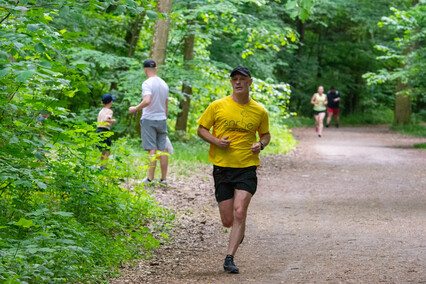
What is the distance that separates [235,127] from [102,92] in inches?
586

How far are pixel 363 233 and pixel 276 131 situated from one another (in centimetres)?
1486

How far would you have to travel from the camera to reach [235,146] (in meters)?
6.89

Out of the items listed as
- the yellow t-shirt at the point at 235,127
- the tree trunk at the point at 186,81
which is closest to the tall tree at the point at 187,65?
the tree trunk at the point at 186,81

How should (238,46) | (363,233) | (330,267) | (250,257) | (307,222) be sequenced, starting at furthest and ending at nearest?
(238,46), (307,222), (363,233), (250,257), (330,267)

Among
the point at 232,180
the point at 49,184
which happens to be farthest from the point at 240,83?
the point at 49,184

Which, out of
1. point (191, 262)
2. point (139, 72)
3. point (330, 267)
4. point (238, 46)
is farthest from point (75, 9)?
point (238, 46)

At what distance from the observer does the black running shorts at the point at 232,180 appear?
22.5 ft

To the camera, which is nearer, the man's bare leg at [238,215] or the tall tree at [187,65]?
the man's bare leg at [238,215]

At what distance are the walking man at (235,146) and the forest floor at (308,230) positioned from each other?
69cm

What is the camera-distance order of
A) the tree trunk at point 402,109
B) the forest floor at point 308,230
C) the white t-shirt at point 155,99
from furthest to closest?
the tree trunk at point 402,109 < the white t-shirt at point 155,99 < the forest floor at point 308,230

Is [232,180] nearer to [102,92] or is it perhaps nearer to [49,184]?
[49,184]

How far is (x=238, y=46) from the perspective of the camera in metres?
22.8

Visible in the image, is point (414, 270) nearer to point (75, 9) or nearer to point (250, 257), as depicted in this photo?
point (250, 257)

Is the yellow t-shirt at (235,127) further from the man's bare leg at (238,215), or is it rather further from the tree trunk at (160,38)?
the tree trunk at (160,38)
